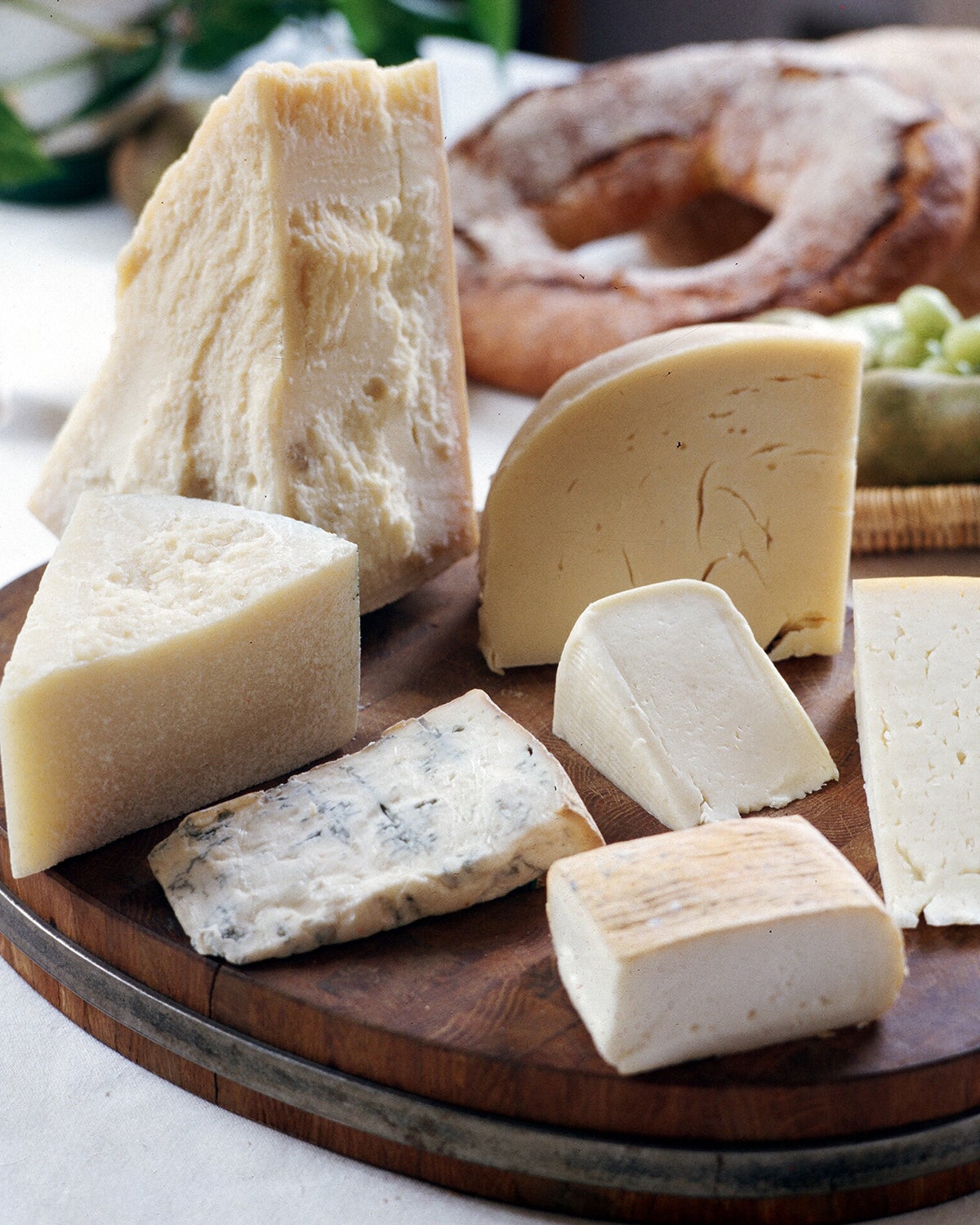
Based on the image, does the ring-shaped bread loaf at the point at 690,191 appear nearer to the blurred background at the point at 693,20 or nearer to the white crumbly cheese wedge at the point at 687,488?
the white crumbly cheese wedge at the point at 687,488

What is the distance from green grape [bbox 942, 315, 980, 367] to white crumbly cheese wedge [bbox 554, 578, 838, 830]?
96 cm

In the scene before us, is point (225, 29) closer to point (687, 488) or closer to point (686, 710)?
point (687, 488)

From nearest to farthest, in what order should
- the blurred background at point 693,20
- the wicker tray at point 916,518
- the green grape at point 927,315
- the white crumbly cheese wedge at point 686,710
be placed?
1. the white crumbly cheese wedge at point 686,710
2. the wicker tray at point 916,518
3. the green grape at point 927,315
4. the blurred background at point 693,20

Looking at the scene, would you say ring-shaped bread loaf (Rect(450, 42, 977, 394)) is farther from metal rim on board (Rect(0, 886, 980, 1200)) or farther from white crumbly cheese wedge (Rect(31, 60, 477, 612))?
metal rim on board (Rect(0, 886, 980, 1200))

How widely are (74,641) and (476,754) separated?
38 centimetres

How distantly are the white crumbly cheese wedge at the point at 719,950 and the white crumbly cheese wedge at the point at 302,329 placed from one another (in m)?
0.65

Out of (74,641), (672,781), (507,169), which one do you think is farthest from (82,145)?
(672,781)

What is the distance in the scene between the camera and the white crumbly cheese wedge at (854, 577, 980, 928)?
1.13 metres

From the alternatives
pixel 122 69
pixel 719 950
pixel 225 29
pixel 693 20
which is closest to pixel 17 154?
pixel 122 69

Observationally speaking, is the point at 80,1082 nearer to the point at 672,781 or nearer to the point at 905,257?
the point at 672,781

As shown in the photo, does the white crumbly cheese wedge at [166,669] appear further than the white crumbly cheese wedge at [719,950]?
Yes

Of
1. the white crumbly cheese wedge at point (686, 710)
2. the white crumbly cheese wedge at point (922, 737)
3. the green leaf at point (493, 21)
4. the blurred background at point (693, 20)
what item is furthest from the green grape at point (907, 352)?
the blurred background at point (693, 20)

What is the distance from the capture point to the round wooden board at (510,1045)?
0.95 metres

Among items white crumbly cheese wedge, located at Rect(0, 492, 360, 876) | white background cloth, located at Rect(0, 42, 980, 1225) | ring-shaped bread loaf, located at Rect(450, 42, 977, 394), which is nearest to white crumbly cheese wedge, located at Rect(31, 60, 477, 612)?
white crumbly cheese wedge, located at Rect(0, 492, 360, 876)
